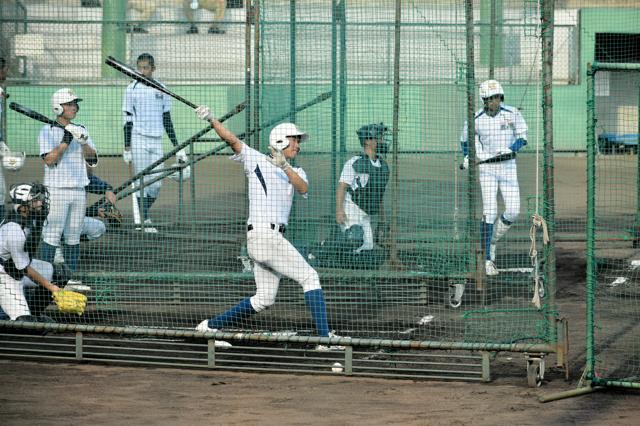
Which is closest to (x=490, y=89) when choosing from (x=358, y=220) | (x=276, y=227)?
(x=358, y=220)

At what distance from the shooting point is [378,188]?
9.86 m

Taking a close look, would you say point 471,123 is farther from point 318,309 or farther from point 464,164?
point 318,309

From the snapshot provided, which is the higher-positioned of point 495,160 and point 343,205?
point 495,160

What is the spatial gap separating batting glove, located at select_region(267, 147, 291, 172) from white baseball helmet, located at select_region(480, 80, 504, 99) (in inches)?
127

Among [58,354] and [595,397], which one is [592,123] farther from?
[58,354]

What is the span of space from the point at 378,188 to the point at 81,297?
2994 millimetres

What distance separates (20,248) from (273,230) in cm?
208

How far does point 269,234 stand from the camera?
7.84 m

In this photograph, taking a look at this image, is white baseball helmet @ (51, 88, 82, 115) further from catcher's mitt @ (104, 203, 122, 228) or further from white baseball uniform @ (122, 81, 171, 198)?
white baseball uniform @ (122, 81, 171, 198)

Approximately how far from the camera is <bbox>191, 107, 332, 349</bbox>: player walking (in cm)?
783

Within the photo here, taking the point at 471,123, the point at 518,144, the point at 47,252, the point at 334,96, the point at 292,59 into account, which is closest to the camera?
the point at 471,123

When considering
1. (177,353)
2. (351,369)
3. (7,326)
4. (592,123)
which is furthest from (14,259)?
(592,123)

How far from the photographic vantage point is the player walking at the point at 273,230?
7.83m

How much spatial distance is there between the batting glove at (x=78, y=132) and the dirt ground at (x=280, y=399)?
2460mm
